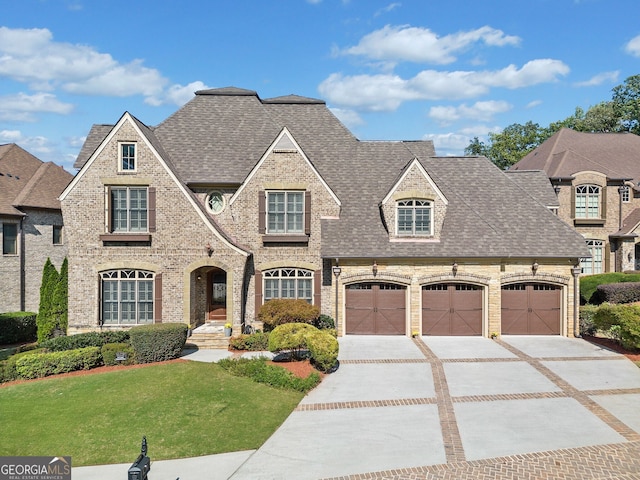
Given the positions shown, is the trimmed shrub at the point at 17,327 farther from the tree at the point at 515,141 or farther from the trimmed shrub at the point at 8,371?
the tree at the point at 515,141

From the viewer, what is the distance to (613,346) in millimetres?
18141

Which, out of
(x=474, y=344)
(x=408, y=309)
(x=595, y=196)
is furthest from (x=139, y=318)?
(x=595, y=196)

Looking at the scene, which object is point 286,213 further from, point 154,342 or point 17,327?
point 17,327

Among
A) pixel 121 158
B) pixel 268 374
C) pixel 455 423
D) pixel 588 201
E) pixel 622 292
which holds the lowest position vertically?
pixel 455 423

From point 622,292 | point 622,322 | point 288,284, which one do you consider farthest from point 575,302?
point 288,284

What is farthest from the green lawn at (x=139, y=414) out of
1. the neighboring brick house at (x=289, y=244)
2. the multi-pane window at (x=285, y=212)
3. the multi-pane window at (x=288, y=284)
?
the multi-pane window at (x=285, y=212)

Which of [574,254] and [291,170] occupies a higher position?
[291,170]

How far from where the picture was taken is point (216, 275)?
69.4 ft

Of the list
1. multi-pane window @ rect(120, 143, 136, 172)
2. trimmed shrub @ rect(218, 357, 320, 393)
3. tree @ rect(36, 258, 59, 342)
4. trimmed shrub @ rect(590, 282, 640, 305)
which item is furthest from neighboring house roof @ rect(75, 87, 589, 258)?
trimmed shrub @ rect(218, 357, 320, 393)

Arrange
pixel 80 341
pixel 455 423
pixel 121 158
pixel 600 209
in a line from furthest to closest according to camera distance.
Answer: pixel 600 209
pixel 121 158
pixel 80 341
pixel 455 423

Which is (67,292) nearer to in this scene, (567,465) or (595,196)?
(567,465)

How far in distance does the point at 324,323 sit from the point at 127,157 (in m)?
12.0

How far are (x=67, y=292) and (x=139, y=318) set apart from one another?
12.2 ft

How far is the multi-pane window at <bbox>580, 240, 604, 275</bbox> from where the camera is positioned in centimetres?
2864
